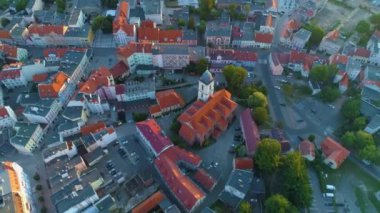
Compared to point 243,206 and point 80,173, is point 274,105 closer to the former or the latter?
point 243,206

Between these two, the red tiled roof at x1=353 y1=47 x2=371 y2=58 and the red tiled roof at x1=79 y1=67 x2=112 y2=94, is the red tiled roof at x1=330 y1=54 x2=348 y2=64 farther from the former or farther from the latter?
the red tiled roof at x1=79 y1=67 x2=112 y2=94

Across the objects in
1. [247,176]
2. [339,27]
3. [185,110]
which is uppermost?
[339,27]

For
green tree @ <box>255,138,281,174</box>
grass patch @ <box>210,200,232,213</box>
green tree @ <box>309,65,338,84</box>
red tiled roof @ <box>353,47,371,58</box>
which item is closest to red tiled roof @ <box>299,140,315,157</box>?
green tree @ <box>255,138,281,174</box>

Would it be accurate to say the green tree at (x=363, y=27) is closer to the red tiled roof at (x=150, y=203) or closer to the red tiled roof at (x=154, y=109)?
the red tiled roof at (x=154, y=109)

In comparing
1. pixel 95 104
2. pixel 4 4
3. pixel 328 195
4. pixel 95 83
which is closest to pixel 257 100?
pixel 328 195

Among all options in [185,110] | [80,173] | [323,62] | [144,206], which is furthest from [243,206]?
[323,62]
